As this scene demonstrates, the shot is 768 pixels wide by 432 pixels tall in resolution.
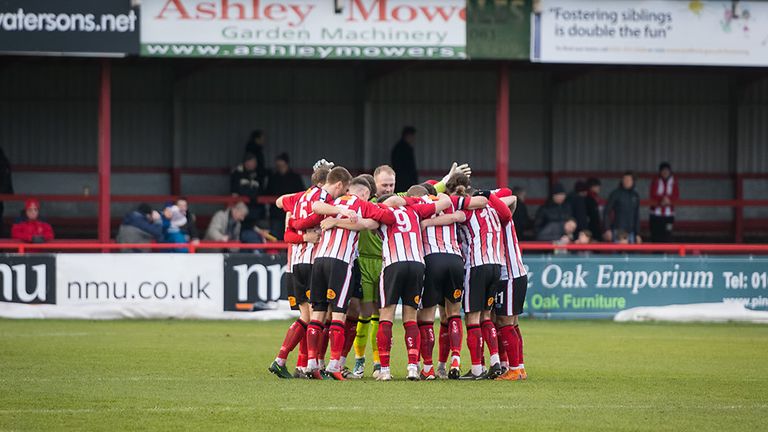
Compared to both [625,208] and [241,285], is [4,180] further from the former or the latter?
[625,208]

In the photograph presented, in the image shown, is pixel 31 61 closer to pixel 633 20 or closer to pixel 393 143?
pixel 393 143

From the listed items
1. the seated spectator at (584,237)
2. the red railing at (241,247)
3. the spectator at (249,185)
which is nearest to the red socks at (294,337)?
the red railing at (241,247)

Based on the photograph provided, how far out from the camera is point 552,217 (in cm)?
2270

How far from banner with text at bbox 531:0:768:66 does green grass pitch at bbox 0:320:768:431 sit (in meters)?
6.12

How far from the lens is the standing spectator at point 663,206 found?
25344 millimetres

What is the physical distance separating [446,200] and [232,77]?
1649 centimetres

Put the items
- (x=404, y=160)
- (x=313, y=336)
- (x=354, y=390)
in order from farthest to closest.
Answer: (x=404, y=160)
(x=313, y=336)
(x=354, y=390)

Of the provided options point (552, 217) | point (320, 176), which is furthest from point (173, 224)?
point (320, 176)

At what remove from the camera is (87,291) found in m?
19.2

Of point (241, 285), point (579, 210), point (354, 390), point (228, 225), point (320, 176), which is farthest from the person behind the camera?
point (579, 210)

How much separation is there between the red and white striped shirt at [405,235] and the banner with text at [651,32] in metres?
10.2

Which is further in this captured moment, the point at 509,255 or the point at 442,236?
→ the point at 509,255

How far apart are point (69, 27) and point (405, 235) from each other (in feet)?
33.9

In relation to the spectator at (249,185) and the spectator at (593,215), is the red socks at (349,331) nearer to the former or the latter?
the spectator at (249,185)
